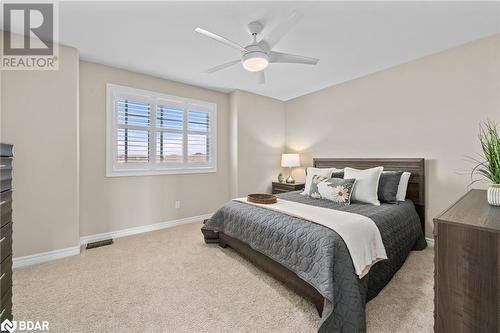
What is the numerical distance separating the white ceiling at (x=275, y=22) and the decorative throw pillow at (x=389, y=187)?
1604mm

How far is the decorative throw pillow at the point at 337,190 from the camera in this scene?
2.61m

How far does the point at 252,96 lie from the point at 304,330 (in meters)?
3.99

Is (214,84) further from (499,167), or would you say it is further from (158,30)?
(499,167)

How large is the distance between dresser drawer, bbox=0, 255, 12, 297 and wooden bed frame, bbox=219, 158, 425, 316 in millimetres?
1812

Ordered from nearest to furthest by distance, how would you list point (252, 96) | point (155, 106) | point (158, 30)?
point (158, 30), point (155, 106), point (252, 96)

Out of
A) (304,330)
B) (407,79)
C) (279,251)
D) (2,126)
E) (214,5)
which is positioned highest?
(214,5)

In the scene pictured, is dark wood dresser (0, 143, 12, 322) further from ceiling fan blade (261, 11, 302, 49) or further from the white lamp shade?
the white lamp shade

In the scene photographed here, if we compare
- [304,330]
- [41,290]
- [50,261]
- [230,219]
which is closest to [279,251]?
[304,330]

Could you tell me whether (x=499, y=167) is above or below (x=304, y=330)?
above

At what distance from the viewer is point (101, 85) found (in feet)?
10.2

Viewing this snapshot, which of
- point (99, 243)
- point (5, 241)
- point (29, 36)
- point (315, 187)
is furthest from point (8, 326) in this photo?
point (315, 187)

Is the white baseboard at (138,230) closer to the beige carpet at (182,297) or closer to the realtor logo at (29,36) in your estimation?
the beige carpet at (182,297)

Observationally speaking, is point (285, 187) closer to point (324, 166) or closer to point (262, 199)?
point (324, 166)

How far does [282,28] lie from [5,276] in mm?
2559
